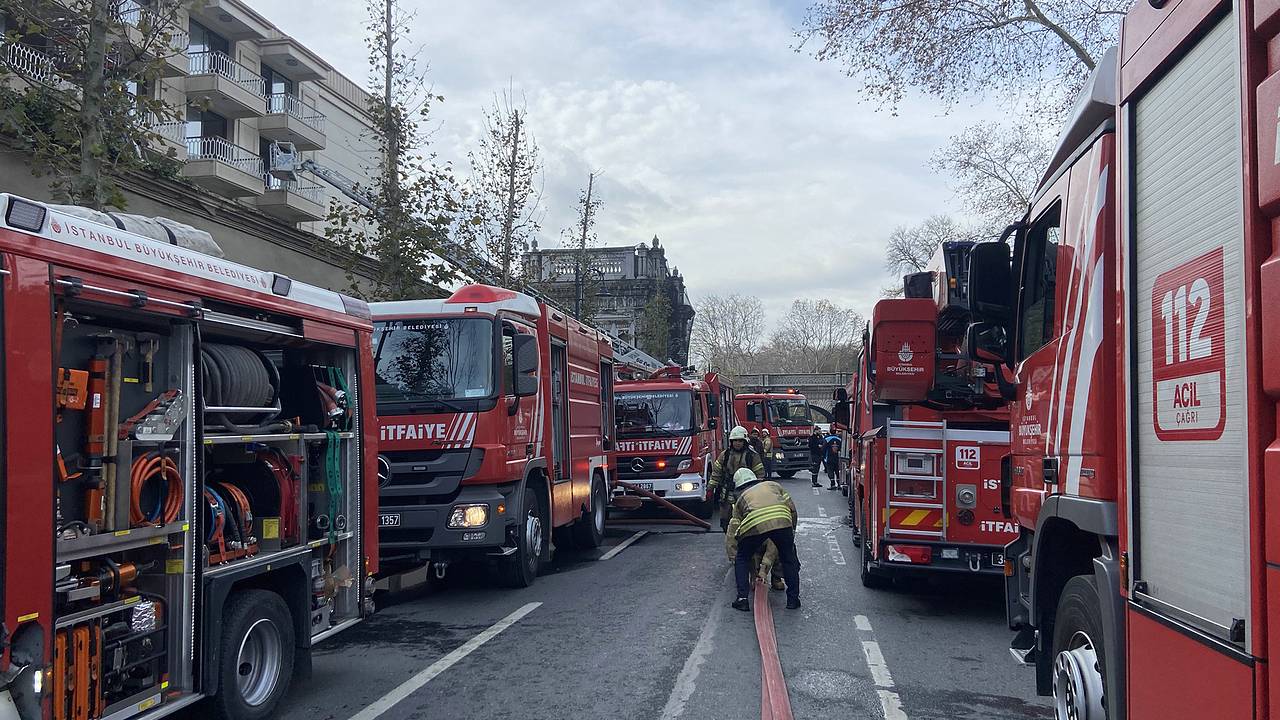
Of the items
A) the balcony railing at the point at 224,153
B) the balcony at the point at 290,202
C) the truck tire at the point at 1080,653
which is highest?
the balcony railing at the point at 224,153

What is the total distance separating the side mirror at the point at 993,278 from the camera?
17.9 ft

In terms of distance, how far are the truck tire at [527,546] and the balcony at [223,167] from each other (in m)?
18.8

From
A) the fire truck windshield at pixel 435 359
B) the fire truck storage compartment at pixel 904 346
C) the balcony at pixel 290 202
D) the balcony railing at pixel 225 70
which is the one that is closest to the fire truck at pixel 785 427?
the balcony at pixel 290 202

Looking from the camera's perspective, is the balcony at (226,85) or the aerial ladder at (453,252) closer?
the aerial ladder at (453,252)

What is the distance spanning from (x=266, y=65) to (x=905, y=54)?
23001 millimetres

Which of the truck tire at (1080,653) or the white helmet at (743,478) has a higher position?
the white helmet at (743,478)

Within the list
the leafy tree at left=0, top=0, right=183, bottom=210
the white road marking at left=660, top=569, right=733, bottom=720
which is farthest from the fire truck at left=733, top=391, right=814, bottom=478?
the leafy tree at left=0, top=0, right=183, bottom=210

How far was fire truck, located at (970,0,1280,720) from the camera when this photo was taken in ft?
8.46

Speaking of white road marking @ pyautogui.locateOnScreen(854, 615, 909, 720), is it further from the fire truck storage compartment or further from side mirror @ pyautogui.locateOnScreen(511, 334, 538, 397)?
side mirror @ pyautogui.locateOnScreen(511, 334, 538, 397)

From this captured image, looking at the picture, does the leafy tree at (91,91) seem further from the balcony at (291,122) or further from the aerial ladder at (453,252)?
the balcony at (291,122)

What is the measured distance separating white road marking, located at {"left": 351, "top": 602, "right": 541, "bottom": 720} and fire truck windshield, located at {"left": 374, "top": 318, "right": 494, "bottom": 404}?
2181 mm

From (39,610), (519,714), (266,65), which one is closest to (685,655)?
(519,714)

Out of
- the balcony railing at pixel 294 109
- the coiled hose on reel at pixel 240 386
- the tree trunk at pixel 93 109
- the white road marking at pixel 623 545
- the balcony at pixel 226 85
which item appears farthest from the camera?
the balcony railing at pixel 294 109

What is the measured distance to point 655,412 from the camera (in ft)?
54.3
